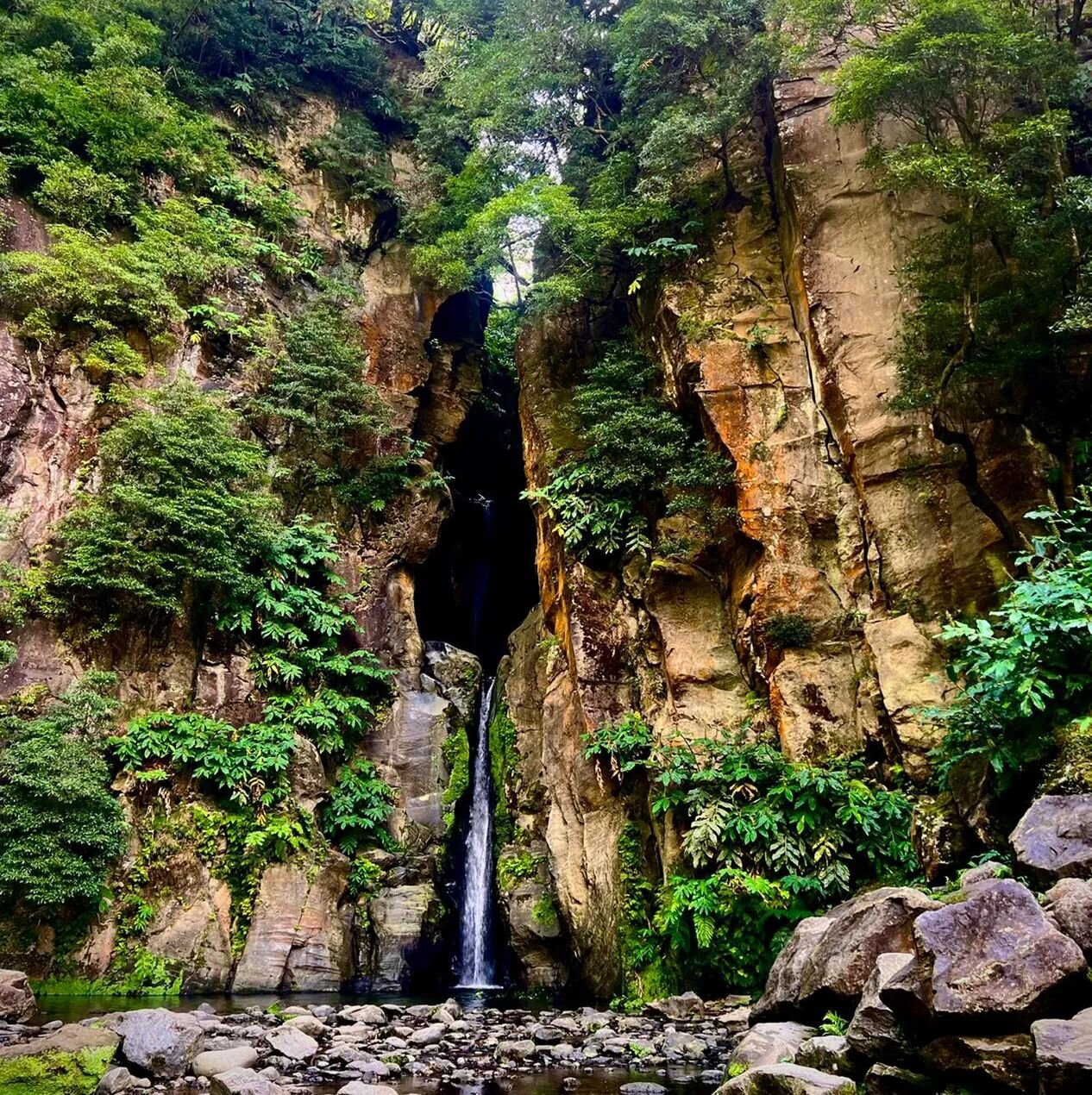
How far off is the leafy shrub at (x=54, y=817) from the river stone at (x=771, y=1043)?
31.0ft

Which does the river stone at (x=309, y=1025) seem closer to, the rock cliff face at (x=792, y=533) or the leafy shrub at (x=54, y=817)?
the leafy shrub at (x=54, y=817)

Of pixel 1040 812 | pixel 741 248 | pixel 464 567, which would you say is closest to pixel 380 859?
pixel 464 567

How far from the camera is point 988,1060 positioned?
4.04m

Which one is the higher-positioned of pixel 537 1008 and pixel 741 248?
pixel 741 248

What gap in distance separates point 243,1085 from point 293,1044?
1.90 metres

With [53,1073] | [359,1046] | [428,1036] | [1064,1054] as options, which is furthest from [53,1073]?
[1064,1054]

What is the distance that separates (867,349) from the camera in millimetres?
12492

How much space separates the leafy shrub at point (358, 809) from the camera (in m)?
14.2

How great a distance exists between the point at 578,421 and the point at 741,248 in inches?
179

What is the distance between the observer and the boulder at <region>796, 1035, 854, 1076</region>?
4996 millimetres

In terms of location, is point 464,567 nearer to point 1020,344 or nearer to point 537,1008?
point 537,1008

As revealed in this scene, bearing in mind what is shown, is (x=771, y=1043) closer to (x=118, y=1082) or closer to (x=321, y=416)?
(x=118, y=1082)

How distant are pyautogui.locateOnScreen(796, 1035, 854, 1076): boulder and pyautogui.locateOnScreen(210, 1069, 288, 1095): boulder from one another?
12.3 feet

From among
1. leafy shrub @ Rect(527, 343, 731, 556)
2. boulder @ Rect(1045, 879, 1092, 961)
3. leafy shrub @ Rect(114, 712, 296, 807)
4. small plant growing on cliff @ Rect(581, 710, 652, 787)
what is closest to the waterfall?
leafy shrub @ Rect(114, 712, 296, 807)
